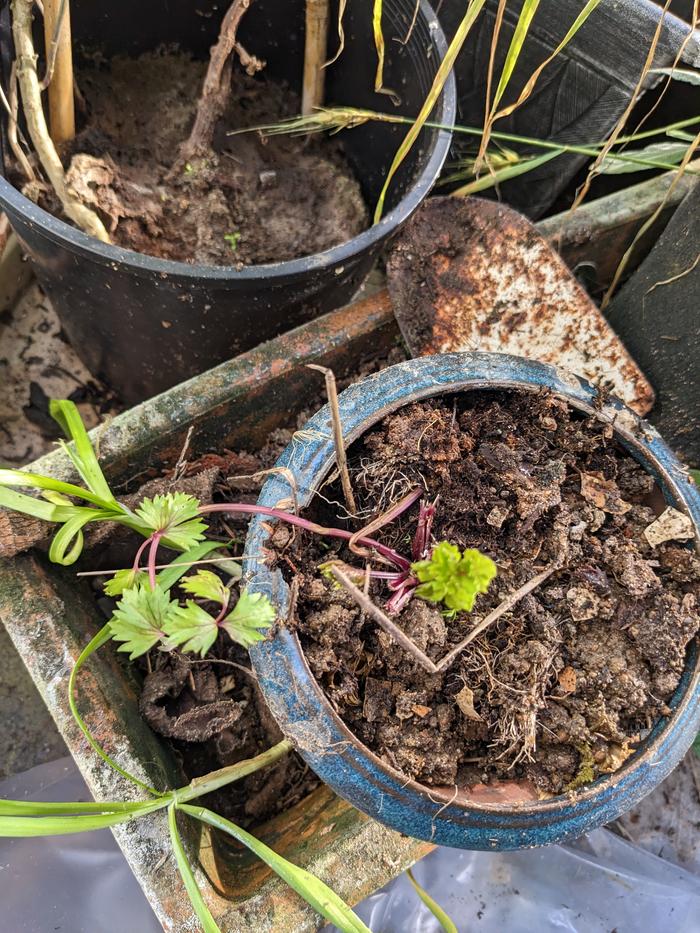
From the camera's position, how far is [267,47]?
3.78ft

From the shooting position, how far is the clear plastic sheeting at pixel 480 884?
970 millimetres

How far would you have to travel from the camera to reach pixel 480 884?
1.09m

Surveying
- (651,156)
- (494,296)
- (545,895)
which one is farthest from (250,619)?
(651,156)

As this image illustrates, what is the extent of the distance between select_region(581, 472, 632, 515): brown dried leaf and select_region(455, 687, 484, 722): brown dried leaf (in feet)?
0.84

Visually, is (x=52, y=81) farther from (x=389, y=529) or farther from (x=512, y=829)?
(x=512, y=829)

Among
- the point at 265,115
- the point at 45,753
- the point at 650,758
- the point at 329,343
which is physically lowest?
the point at 650,758

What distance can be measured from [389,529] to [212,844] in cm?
45

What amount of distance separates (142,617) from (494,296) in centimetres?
67

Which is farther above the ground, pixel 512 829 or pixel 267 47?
pixel 267 47

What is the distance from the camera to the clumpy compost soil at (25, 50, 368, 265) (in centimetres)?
104

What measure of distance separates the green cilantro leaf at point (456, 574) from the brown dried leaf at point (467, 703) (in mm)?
134

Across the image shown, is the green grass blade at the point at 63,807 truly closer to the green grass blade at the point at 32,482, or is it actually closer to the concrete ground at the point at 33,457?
the green grass blade at the point at 32,482

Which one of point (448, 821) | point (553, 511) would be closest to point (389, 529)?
point (553, 511)

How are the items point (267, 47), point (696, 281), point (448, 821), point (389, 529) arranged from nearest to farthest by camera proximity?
point (448, 821)
point (389, 529)
point (696, 281)
point (267, 47)
